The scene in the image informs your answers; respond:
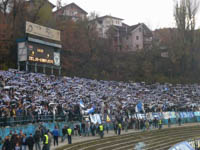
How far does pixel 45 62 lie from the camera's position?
39906 millimetres

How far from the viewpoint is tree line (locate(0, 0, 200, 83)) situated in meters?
55.1

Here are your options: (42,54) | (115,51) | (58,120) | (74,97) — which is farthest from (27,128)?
(115,51)

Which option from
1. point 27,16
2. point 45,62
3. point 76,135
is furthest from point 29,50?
point 27,16

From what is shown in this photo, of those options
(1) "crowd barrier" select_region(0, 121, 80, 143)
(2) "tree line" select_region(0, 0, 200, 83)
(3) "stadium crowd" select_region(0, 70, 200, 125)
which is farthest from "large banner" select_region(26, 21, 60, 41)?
(1) "crowd barrier" select_region(0, 121, 80, 143)

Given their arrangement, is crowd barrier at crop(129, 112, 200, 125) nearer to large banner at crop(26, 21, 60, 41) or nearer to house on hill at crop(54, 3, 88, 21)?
large banner at crop(26, 21, 60, 41)

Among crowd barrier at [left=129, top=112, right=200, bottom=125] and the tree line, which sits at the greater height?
the tree line

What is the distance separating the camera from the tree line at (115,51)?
55094 mm

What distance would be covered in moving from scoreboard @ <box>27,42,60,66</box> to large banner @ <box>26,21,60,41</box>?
52.2 inches

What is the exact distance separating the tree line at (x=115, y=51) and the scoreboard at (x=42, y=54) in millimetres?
11680

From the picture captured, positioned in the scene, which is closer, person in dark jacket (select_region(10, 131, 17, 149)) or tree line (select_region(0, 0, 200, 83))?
person in dark jacket (select_region(10, 131, 17, 149))

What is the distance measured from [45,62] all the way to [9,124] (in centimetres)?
1707

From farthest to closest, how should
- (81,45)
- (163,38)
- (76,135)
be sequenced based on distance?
(163,38), (81,45), (76,135)

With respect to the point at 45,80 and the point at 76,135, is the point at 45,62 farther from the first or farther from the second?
the point at 76,135

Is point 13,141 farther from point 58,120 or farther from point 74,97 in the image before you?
point 74,97
